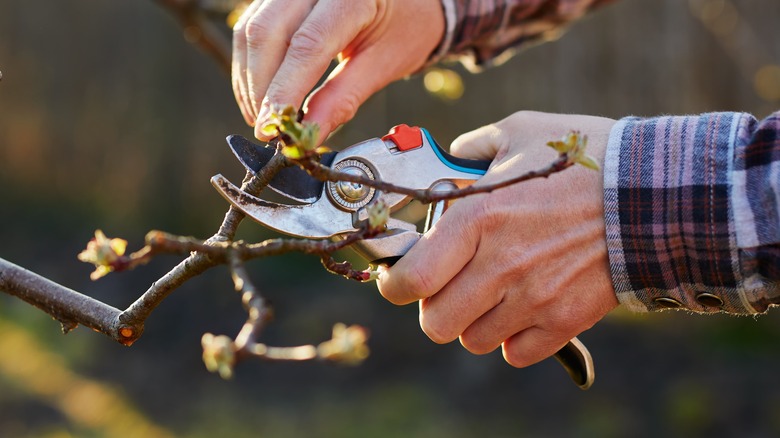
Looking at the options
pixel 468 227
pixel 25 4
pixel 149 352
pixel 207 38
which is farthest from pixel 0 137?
pixel 468 227

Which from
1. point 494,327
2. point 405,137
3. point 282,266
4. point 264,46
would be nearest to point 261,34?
point 264,46

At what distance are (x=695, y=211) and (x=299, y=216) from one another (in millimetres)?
838

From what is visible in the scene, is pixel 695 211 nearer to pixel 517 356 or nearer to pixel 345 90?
pixel 517 356

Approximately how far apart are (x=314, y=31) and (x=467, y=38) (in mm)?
816

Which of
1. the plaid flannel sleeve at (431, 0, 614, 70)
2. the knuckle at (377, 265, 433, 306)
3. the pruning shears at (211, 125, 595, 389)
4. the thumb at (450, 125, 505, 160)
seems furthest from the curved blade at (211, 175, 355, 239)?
the plaid flannel sleeve at (431, 0, 614, 70)

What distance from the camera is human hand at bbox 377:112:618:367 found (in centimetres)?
180

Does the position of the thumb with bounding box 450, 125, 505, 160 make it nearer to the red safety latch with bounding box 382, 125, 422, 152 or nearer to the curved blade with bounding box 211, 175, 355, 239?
the red safety latch with bounding box 382, 125, 422, 152

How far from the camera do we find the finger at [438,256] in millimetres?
1797

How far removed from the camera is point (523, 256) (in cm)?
181

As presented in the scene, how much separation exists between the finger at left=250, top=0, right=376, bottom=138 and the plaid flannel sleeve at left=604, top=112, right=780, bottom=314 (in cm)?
66

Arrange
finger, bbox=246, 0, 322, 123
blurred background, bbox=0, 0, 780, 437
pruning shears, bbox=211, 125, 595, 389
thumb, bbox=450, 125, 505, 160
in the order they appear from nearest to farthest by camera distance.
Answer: pruning shears, bbox=211, 125, 595, 389 < finger, bbox=246, 0, 322, 123 < thumb, bbox=450, 125, 505, 160 < blurred background, bbox=0, 0, 780, 437

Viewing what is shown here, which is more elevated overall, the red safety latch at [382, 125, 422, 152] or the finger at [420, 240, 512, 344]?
the red safety latch at [382, 125, 422, 152]

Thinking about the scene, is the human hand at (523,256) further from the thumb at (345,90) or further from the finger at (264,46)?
the finger at (264,46)

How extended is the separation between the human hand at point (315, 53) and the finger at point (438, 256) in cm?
34
